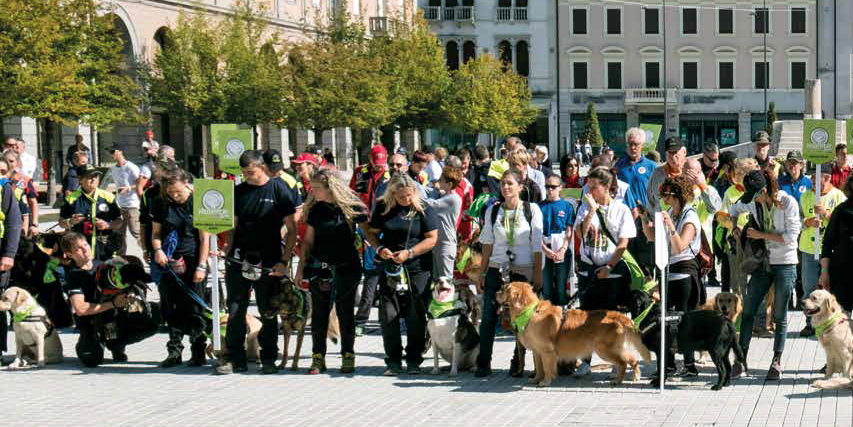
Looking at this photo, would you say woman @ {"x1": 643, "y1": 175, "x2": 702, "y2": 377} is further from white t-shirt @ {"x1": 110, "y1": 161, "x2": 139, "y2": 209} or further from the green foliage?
the green foliage

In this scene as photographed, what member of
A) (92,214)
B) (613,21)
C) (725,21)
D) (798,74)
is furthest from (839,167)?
(725,21)

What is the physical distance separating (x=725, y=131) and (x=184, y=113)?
43.8 m

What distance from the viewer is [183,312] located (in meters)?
11.4

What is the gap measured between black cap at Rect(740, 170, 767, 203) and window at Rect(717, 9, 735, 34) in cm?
6777

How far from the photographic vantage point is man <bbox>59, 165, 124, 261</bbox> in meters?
14.3

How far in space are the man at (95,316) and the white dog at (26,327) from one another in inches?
12.1

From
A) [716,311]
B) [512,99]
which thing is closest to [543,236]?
[716,311]

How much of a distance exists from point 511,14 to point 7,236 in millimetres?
67106

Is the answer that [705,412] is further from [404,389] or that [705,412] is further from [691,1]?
[691,1]

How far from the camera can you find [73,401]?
9.98 metres

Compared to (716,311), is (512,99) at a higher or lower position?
higher

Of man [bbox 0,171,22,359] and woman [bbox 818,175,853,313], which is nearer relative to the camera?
woman [bbox 818,175,853,313]

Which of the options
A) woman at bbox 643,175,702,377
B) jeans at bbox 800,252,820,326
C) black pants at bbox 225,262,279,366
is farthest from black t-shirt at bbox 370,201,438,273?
jeans at bbox 800,252,820,326

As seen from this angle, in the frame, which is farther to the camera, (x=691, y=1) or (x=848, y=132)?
(x=691, y=1)
